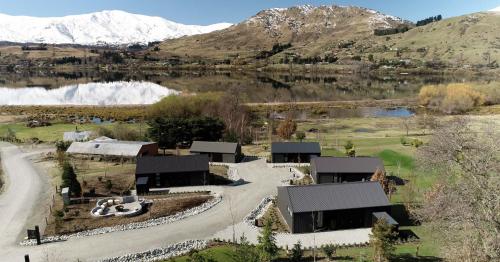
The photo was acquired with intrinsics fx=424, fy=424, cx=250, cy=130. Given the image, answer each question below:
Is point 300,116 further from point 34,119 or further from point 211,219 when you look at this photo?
point 211,219

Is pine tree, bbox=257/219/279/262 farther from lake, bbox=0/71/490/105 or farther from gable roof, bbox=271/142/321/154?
lake, bbox=0/71/490/105

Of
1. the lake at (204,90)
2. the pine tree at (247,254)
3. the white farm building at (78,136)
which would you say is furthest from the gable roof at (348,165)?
the lake at (204,90)

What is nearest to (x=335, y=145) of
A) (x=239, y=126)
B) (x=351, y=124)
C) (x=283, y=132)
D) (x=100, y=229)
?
(x=283, y=132)

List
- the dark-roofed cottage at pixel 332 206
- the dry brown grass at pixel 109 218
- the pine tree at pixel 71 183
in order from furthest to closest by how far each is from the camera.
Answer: the pine tree at pixel 71 183, the dry brown grass at pixel 109 218, the dark-roofed cottage at pixel 332 206

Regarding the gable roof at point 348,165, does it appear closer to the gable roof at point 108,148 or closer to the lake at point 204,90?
the gable roof at point 108,148

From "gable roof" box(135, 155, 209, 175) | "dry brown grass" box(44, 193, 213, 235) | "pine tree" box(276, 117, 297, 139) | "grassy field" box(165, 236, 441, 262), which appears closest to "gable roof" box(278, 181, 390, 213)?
"grassy field" box(165, 236, 441, 262)

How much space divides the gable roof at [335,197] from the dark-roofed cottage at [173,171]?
15.5 metres

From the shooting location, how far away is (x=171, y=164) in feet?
170

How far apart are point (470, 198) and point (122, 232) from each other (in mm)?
27289

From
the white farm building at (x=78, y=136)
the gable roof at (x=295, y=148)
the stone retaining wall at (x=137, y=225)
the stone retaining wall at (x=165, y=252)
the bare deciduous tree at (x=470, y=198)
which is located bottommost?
the stone retaining wall at (x=165, y=252)

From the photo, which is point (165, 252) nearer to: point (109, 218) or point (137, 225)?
point (137, 225)

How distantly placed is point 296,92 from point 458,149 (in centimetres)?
14539

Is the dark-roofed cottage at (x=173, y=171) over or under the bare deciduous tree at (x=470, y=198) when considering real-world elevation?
under

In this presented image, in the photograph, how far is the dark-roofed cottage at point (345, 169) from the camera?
5084cm
